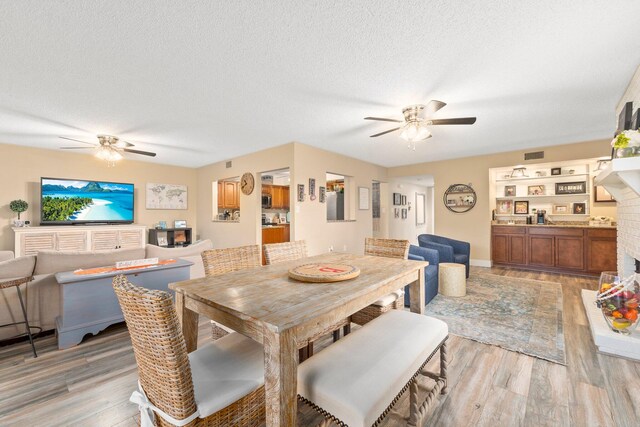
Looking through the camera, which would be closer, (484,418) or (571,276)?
(484,418)

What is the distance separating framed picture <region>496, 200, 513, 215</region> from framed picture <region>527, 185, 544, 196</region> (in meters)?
0.39

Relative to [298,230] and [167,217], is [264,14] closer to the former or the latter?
[298,230]

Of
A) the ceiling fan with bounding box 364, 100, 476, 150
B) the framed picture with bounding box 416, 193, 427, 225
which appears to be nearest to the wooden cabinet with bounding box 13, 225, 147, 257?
the ceiling fan with bounding box 364, 100, 476, 150

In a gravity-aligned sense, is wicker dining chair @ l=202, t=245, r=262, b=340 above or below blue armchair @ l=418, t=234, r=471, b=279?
above

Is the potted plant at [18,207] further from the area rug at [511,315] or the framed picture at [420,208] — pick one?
the framed picture at [420,208]

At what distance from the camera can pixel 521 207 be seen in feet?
18.8

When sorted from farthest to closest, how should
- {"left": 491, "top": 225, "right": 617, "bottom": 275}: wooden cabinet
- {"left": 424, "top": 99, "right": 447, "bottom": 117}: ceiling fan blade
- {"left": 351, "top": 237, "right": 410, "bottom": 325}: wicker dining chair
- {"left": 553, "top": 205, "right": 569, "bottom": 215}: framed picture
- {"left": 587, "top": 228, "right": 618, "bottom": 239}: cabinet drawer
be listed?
{"left": 553, "top": 205, "right": 569, "bottom": 215}: framed picture → {"left": 491, "top": 225, "right": 617, "bottom": 275}: wooden cabinet → {"left": 587, "top": 228, "right": 618, "bottom": 239}: cabinet drawer → {"left": 424, "top": 99, "right": 447, "bottom": 117}: ceiling fan blade → {"left": 351, "top": 237, "right": 410, "bottom": 325}: wicker dining chair

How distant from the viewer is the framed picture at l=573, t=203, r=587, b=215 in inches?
202

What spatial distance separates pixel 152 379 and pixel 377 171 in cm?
650

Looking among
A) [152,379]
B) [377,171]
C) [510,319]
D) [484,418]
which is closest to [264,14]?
[152,379]

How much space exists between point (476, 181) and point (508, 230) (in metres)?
1.21

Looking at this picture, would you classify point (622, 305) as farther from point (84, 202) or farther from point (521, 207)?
point (84, 202)

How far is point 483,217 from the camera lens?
5.74m

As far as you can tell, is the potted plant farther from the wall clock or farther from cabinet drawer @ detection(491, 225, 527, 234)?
cabinet drawer @ detection(491, 225, 527, 234)
